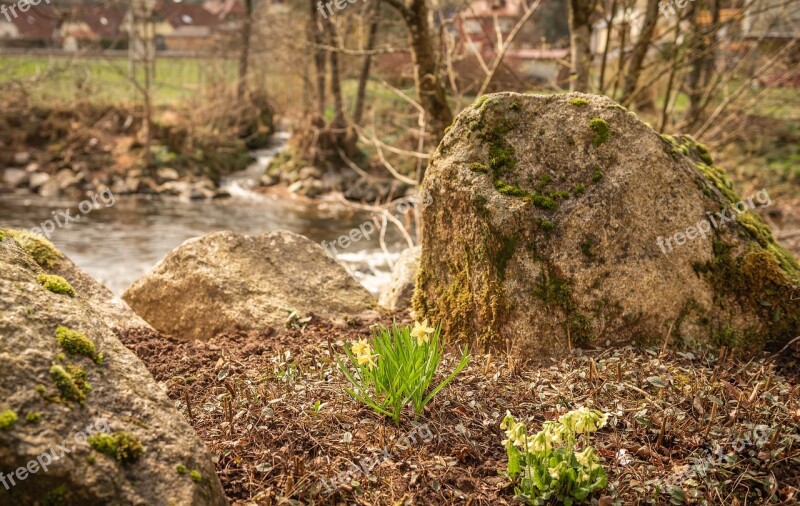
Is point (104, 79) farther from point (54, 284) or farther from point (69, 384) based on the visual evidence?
point (69, 384)

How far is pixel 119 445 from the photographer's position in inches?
95.5

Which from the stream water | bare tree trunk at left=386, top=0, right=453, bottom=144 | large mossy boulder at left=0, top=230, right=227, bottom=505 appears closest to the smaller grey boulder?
bare tree trunk at left=386, top=0, right=453, bottom=144

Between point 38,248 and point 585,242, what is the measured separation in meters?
3.65

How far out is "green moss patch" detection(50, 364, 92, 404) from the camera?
2473 millimetres

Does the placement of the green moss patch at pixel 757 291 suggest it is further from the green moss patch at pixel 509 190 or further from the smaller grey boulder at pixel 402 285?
the smaller grey boulder at pixel 402 285

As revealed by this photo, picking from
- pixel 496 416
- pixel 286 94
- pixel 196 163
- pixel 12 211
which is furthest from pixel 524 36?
pixel 496 416

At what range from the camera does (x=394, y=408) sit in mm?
3369

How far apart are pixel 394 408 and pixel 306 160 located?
16.7 metres

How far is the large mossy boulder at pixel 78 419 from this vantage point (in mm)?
2258

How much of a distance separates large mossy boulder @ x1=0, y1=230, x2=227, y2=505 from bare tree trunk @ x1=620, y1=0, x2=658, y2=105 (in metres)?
5.59

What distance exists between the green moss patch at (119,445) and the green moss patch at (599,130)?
3.31 metres

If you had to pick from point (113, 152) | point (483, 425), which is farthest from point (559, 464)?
point (113, 152)

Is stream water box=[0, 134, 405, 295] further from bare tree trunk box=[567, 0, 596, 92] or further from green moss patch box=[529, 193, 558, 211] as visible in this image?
green moss patch box=[529, 193, 558, 211]

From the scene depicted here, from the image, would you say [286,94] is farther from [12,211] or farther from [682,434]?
[682,434]
